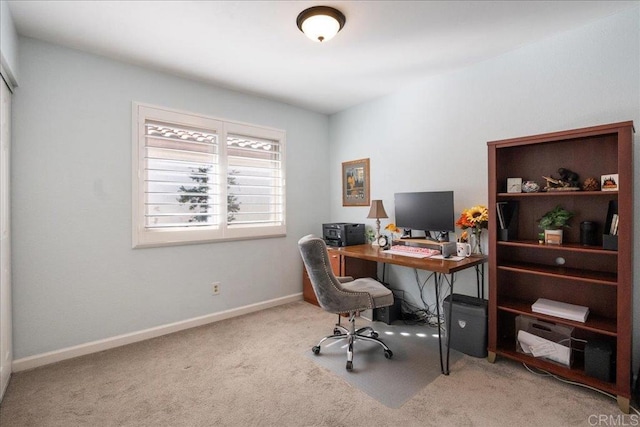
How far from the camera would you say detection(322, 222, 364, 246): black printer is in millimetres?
3537

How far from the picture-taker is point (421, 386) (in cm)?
206

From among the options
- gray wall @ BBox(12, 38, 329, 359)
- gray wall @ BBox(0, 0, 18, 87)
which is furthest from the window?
gray wall @ BBox(0, 0, 18, 87)

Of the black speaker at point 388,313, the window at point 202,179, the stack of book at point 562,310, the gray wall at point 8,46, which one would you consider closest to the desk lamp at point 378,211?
the black speaker at point 388,313

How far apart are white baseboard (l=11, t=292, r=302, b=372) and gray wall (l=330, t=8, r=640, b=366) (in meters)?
1.75

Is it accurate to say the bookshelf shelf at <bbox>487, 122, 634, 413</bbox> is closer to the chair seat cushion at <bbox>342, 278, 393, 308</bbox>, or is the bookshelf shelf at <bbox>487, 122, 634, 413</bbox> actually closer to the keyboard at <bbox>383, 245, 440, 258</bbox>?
the keyboard at <bbox>383, 245, 440, 258</bbox>

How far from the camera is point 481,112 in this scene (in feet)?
9.16

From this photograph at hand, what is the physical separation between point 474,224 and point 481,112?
106 cm

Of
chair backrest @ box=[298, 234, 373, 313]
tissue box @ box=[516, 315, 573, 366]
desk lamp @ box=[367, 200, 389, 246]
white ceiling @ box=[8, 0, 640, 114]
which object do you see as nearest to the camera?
white ceiling @ box=[8, 0, 640, 114]

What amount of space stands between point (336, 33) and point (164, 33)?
1284 mm

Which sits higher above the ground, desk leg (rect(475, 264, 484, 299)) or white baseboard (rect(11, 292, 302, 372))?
desk leg (rect(475, 264, 484, 299))

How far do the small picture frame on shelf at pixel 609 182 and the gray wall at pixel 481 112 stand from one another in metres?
0.26

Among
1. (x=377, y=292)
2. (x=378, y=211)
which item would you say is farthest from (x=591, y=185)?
(x=378, y=211)

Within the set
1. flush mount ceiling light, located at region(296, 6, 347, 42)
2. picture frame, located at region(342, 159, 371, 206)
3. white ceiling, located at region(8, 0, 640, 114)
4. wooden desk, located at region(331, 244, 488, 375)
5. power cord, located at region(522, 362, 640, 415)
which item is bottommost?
power cord, located at region(522, 362, 640, 415)

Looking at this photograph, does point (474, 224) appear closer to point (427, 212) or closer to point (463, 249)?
point (463, 249)
